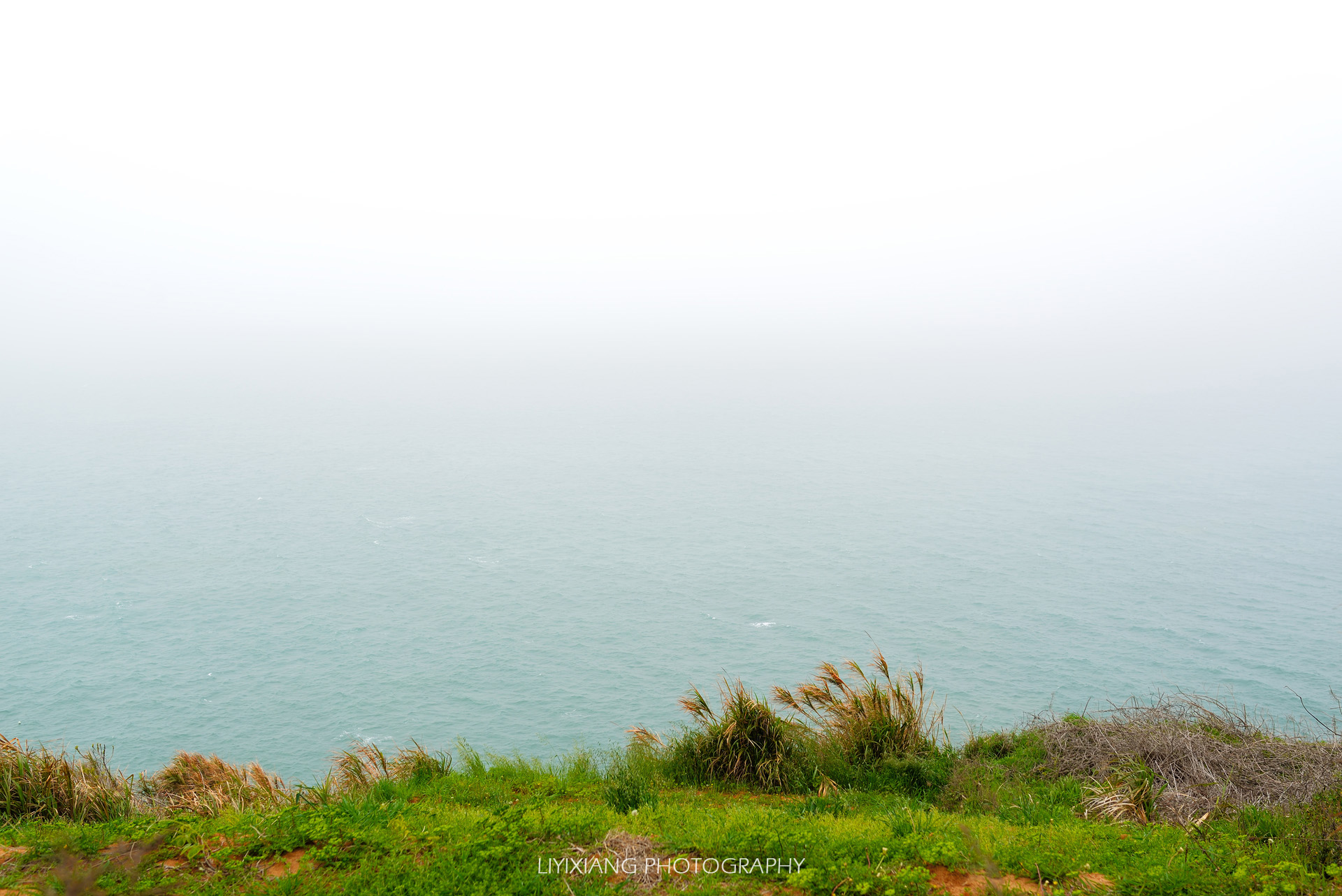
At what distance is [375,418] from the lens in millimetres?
115938

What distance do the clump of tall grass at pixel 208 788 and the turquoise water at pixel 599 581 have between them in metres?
21.1

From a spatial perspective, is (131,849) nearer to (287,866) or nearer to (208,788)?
(287,866)

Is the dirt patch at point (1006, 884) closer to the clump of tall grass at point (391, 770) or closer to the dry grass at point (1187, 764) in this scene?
the dry grass at point (1187, 764)

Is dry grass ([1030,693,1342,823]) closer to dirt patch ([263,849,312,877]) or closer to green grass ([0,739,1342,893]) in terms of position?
green grass ([0,739,1342,893])

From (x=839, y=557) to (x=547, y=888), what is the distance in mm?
50755

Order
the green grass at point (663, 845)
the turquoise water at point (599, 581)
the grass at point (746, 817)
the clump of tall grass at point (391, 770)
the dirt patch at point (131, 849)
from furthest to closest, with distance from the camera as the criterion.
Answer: the turquoise water at point (599, 581), the clump of tall grass at point (391, 770), the dirt patch at point (131, 849), the grass at point (746, 817), the green grass at point (663, 845)

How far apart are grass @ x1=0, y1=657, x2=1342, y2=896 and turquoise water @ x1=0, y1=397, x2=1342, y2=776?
2100 cm

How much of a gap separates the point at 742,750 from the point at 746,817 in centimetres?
272

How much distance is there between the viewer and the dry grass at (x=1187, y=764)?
29.0 ft

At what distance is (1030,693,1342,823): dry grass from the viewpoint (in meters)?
8.84

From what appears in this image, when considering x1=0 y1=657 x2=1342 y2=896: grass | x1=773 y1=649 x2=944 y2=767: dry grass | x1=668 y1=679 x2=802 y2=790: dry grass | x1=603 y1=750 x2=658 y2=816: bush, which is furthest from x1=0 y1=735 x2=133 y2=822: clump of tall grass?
x1=773 y1=649 x2=944 y2=767: dry grass

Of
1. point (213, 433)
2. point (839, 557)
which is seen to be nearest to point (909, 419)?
point (839, 557)

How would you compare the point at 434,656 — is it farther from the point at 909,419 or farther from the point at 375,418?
the point at 909,419

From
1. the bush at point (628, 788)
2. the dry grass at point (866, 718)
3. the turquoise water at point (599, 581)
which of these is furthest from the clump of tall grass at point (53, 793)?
the turquoise water at point (599, 581)
